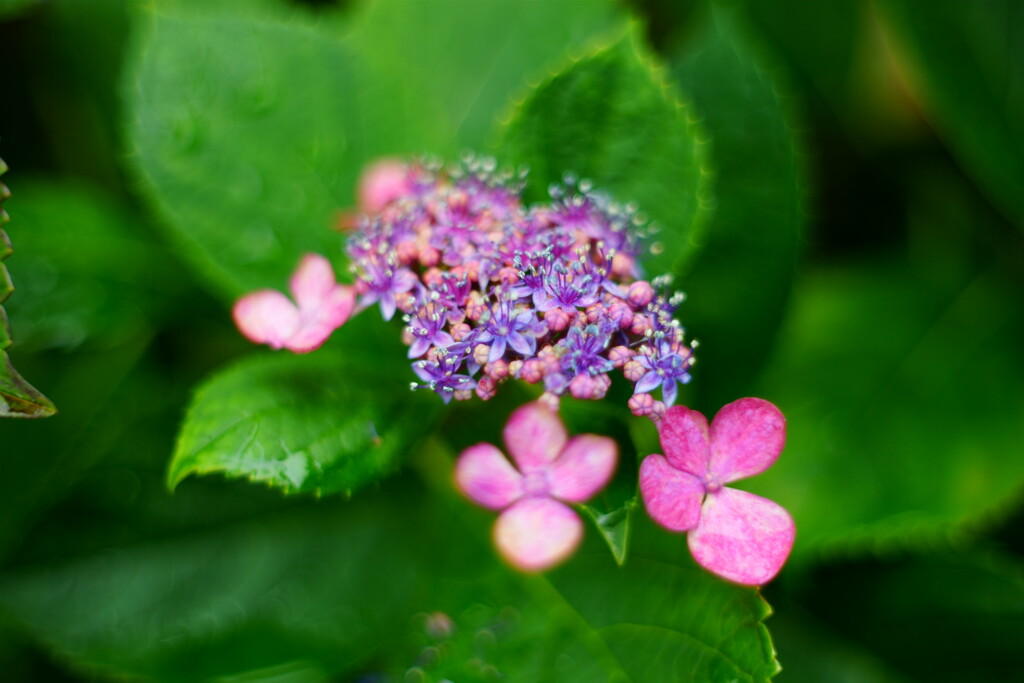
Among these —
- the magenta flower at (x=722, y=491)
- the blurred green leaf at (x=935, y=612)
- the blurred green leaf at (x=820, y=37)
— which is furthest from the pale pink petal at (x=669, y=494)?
the blurred green leaf at (x=820, y=37)

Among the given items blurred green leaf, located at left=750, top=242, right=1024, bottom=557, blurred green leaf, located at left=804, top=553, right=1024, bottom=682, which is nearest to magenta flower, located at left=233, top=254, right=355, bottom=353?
blurred green leaf, located at left=750, top=242, right=1024, bottom=557

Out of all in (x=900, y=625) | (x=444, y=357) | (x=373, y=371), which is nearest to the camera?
(x=444, y=357)

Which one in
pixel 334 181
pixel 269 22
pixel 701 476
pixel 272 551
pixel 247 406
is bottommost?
pixel 272 551

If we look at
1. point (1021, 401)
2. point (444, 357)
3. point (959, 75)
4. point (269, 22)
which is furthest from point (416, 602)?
point (959, 75)

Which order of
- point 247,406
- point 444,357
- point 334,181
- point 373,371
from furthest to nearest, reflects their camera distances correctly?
point 334,181 < point 373,371 < point 247,406 < point 444,357

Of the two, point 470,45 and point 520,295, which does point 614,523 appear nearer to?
point 520,295

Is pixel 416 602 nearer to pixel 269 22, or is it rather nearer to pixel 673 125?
pixel 673 125
